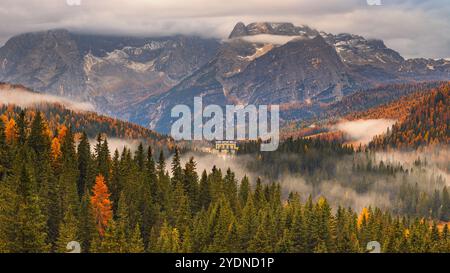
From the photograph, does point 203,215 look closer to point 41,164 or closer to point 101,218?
point 101,218

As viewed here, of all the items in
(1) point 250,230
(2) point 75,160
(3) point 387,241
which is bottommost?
(3) point 387,241

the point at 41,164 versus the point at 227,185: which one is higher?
the point at 41,164

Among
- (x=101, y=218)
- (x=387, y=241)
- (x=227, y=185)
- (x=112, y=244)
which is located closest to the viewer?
(x=112, y=244)

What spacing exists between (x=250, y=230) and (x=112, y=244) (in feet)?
117

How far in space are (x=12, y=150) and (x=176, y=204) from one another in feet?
116

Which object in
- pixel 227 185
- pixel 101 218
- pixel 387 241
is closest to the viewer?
pixel 101 218

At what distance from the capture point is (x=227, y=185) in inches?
6186

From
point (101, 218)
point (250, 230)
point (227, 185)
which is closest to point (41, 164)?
point (101, 218)

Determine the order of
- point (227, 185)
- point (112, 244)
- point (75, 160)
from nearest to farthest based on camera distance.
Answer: point (112, 244), point (75, 160), point (227, 185)

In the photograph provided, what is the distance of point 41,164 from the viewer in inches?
4631
